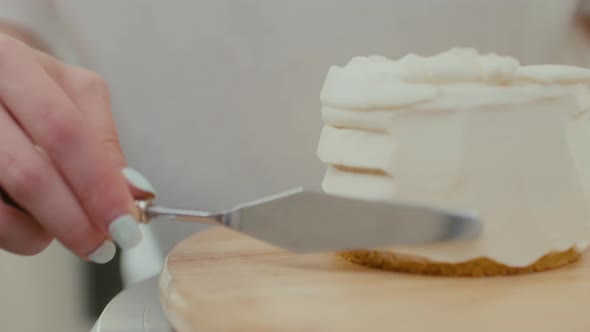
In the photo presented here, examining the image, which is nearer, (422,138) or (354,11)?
(422,138)

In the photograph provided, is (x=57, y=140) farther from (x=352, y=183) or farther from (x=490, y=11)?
(x=490, y=11)

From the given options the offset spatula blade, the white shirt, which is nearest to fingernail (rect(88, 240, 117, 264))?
the offset spatula blade

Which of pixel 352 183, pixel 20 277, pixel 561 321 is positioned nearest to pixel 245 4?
pixel 352 183

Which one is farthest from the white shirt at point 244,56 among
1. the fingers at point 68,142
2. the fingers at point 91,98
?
the fingers at point 68,142

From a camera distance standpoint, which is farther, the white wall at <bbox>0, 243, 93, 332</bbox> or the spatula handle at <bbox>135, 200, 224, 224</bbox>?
the white wall at <bbox>0, 243, 93, 332</bbox>

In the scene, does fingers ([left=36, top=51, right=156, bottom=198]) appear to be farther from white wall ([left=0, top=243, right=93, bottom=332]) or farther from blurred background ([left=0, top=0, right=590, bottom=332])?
white wall ([left=0, top=243, right=93, bottom=332])

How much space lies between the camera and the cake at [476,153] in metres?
0.72

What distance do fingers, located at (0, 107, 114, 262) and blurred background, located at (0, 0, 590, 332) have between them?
0.60 meters

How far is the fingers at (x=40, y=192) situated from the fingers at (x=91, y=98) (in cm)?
8

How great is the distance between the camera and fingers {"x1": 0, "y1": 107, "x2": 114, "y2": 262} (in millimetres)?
654

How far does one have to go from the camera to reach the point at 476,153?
28.3 inches

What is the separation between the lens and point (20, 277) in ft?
5.83

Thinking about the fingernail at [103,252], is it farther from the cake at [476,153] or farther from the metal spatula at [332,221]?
the cake at [476,153]

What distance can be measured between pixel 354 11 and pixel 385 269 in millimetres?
603
